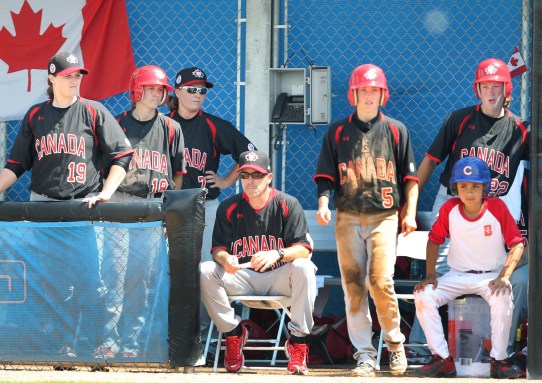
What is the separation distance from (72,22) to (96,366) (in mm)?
3937

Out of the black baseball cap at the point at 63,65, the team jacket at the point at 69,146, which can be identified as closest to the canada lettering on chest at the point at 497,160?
the team jacket at the point at 69,146

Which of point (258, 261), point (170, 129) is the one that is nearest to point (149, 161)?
point (170, 129)

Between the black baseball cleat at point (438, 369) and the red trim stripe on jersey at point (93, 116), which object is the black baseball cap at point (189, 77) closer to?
the red trim stripe on jersey at point (93, 116)

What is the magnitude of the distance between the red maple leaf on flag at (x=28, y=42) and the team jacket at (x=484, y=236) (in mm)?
4226

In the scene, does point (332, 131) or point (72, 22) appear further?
point (72, 22)

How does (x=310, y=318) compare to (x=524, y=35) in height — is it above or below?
below

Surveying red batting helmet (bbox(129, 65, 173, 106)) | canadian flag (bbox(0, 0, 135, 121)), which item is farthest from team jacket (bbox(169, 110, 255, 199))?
canadian flag (bbox(0, 0, 135, 121))

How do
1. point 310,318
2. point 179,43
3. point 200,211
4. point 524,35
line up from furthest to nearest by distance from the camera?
point 179,43 → point 524,35 → point 310,318 → point 200,211

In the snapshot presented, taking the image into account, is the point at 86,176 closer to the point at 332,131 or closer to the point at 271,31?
the point at 332,131

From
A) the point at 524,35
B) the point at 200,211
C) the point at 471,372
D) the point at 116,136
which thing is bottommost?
the point at 471,372

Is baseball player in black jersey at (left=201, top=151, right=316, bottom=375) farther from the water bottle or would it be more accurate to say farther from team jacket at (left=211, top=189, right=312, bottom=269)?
the water bottle

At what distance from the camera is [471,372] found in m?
6.21

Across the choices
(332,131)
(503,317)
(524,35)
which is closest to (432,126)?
Answer: (524,35)

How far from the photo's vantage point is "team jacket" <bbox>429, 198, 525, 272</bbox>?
630 centimetres
